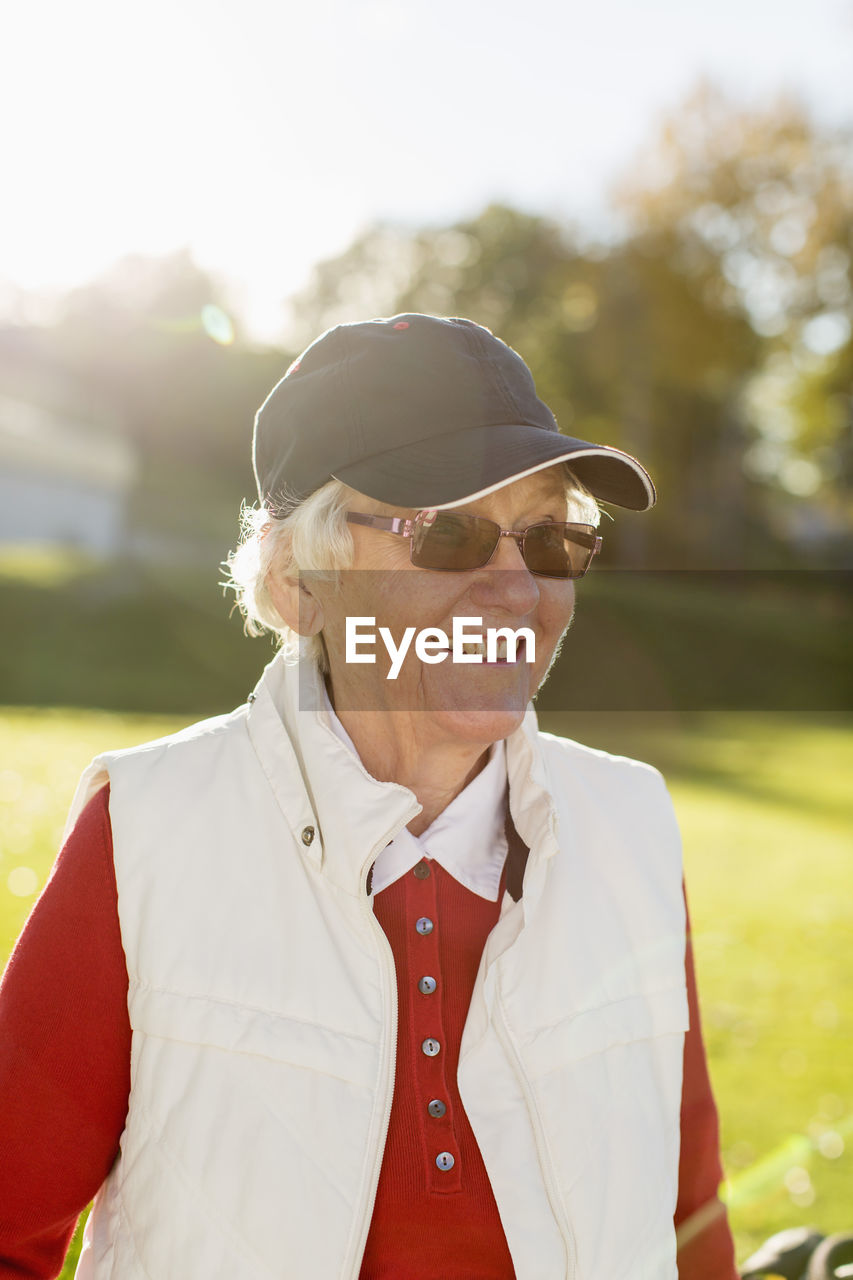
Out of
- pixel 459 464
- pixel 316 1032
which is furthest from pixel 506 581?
pixel 316 1032

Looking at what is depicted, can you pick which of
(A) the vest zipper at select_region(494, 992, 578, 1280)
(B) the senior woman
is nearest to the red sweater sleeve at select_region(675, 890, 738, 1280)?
(B) the senior woman

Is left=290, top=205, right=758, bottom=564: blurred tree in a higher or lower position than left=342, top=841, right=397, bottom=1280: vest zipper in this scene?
higher

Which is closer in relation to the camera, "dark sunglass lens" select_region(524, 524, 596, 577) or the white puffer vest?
the white puffer vest

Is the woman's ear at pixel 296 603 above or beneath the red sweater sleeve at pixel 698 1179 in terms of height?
above

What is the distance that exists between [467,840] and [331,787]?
0.31 metres

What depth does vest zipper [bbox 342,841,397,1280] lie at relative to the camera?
153 cm

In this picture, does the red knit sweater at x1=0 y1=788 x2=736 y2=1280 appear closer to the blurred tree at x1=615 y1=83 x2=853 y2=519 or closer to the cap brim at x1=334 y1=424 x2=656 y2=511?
the cap brim at x1=334 y1=424 x2=656 y2=511

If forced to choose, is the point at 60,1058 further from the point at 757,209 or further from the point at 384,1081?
→ the point at 757,209

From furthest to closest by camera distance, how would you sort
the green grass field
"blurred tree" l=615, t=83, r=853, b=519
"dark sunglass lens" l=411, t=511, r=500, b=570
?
"blurred tree" l=615, t=83, r=853, b=519 < the green grass field < "dark sunglass lens" l=411, t=511, r=500, b=570

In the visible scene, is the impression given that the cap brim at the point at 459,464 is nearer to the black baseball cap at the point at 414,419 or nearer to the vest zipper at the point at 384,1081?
the black baseball cap at the point at 414,419

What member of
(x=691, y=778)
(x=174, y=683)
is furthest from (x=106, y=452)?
(x=691, y=778)

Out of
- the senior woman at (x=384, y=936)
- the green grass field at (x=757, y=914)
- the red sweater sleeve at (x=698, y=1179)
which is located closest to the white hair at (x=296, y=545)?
the senior woman at (x=384, y=936)

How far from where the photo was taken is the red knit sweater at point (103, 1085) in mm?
1527

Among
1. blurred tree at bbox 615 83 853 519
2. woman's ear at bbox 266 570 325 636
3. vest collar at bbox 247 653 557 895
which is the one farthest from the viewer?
blurred tree at bbox 615 83 853 519
